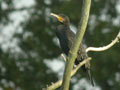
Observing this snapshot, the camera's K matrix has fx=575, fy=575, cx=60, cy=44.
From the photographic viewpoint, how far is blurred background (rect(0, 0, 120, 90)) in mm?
16375

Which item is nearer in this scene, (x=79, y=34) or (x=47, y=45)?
(x=79, y=34)

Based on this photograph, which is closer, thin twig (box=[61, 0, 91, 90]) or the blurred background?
thin twig (box=[61, 0, 91, 90])

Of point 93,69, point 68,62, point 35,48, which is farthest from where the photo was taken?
point 35,48

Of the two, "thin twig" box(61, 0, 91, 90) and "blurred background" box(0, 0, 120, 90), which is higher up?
"blurred background" box(0, 0, 120, 90)

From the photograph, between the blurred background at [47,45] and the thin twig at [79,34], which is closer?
the thin twig at [79,34]

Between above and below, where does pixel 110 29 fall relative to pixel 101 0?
below

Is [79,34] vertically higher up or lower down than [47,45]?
lower down

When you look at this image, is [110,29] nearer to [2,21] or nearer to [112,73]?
[112,73]

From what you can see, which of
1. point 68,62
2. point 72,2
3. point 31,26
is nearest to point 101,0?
point 72,2

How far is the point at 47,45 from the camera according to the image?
690 inches

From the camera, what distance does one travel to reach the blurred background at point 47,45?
1638 centimetres

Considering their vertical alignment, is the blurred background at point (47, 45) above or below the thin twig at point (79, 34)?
above

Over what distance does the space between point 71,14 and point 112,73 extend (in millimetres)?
2079

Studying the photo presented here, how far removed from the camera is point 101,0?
18.2 meters
